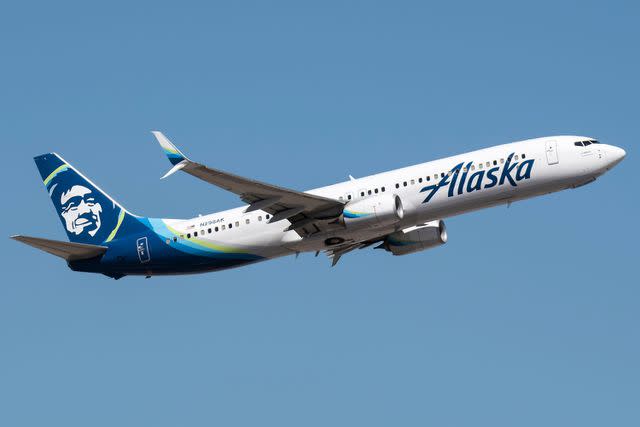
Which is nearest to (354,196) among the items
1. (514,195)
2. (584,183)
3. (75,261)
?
(514,195)

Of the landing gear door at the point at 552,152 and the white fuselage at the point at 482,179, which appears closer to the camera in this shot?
the white fuselage at the point at 482,179

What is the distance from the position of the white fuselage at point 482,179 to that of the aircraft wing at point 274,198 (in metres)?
0.98

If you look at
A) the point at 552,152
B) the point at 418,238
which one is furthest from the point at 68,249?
the point at 552,152

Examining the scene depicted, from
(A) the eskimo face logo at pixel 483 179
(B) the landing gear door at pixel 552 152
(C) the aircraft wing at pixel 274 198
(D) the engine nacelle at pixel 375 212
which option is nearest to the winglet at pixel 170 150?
(C) the aircraft wing at pixel 274 198

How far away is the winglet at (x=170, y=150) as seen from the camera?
50.9 meters

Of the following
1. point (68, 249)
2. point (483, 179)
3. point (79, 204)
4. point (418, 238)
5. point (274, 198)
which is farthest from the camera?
point (79, 204)

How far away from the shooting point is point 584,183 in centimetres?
5741

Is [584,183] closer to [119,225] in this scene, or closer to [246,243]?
[246,243]

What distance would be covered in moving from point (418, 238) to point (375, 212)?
6971 millimetres

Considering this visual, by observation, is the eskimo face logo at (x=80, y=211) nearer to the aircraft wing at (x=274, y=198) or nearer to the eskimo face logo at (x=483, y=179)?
the aircraft wing at (x=274, y=198)

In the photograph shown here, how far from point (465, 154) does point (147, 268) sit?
1858 centimetres

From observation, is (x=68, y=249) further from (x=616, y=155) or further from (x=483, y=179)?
(x=616, y=155)

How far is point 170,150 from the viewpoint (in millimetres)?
51062

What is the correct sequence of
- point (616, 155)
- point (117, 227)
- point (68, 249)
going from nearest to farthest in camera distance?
point (616, 155) < point (68, 249) < point (117, 227)
